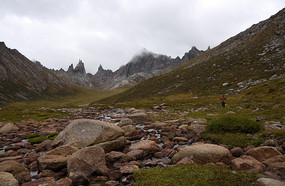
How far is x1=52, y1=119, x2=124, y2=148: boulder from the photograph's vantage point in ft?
37.8

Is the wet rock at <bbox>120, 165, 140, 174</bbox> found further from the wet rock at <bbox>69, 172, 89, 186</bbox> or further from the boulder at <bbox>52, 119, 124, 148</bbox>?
the boulder at <bbox>52, 119, 124, 148</bbox>

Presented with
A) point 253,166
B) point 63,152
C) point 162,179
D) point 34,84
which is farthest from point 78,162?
point 34,84

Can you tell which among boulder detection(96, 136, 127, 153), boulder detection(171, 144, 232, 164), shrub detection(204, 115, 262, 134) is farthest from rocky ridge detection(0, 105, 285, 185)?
shrub detection(204, 115, 262, 134)

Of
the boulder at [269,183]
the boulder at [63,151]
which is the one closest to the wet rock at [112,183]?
the boulder at [63,151]

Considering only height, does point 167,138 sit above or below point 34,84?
below

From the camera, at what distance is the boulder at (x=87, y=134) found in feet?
37.8

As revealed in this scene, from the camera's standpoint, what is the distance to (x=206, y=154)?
28.4 feet

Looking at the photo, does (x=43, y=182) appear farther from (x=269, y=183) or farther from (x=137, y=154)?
(x=269, y=183)

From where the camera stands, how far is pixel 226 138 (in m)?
11.4

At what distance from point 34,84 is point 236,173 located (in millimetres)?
233305

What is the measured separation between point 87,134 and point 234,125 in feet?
37.0

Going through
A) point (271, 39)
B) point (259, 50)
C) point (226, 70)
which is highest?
point (271, 39)

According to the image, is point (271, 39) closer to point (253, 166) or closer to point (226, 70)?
point (226, 70)

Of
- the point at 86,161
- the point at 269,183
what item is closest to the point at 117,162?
the point at 86,161
